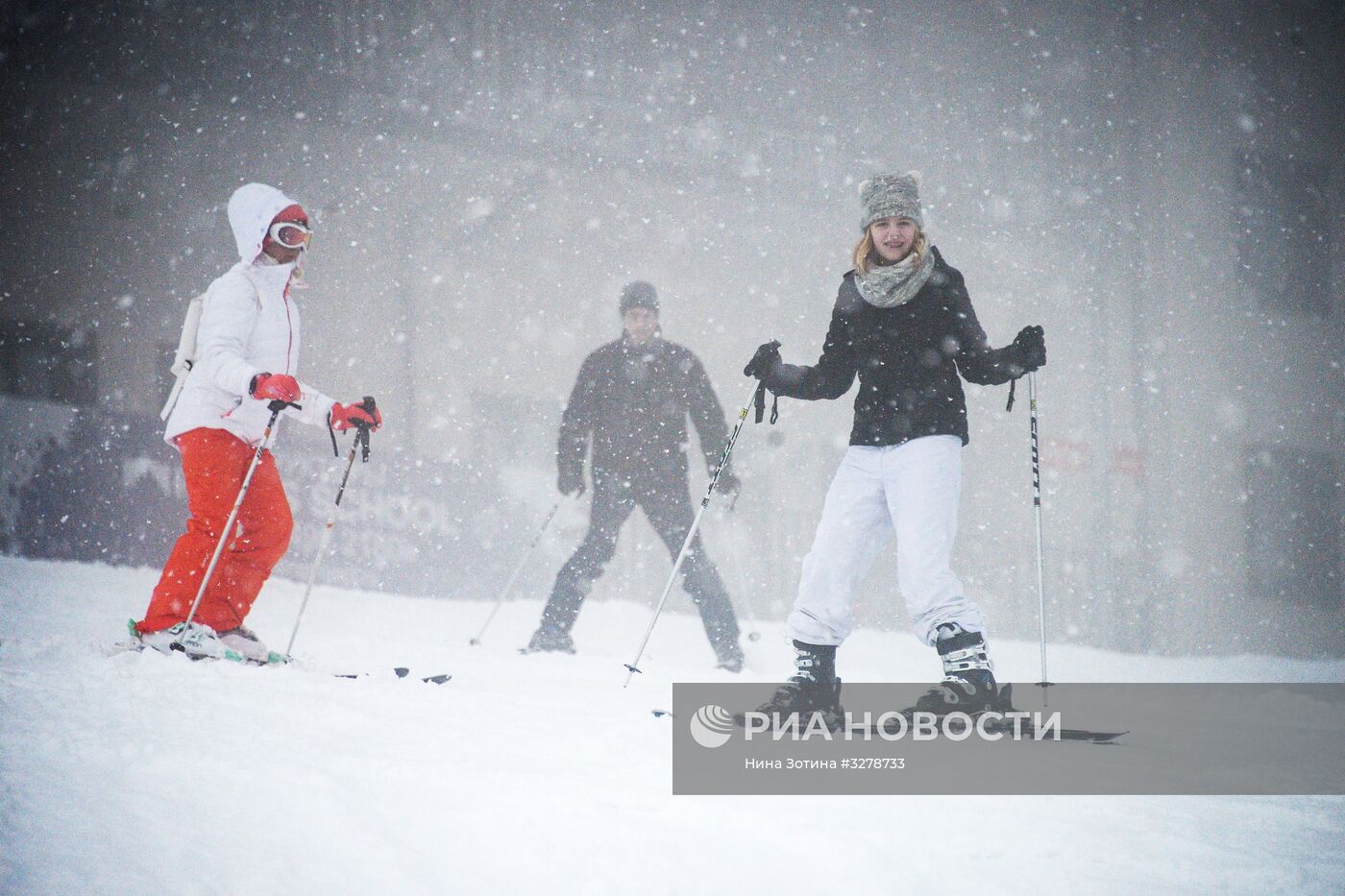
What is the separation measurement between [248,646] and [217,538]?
351 mm

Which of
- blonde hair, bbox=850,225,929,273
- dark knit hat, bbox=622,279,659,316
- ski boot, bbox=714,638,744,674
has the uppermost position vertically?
dark knit hat, bbox=622,279,659,316

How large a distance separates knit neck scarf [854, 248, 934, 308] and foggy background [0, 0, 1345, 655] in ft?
16.3

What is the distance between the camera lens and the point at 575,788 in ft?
4.69

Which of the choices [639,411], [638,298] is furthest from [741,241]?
[639,411]

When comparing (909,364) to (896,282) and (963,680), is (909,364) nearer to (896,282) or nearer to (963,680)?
(896,282)

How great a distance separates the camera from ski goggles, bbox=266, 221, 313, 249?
109 inches

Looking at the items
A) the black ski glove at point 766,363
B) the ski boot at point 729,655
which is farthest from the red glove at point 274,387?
the ski boot at point 729,655

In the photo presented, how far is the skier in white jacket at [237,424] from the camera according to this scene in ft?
8.32

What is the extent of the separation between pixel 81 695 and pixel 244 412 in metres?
1.04

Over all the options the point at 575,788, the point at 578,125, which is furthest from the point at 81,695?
the point at 578,125

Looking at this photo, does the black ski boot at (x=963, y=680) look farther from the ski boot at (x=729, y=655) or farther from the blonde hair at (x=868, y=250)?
the ski boot at (x=729, y=655)

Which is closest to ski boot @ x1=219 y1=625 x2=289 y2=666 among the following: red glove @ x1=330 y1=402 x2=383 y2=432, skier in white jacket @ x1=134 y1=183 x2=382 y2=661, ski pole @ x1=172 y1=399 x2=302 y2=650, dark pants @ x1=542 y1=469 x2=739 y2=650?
skier in white jacket @ x1=134 y1=183 x2=382 y2=661

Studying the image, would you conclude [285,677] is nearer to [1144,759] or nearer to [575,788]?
[575,788]

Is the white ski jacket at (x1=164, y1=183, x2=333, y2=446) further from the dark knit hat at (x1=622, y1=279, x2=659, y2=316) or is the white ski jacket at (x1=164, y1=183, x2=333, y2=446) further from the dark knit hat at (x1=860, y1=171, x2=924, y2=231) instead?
the dark knit hat at (x1=860, y1=171, x2=924, y2=231)
